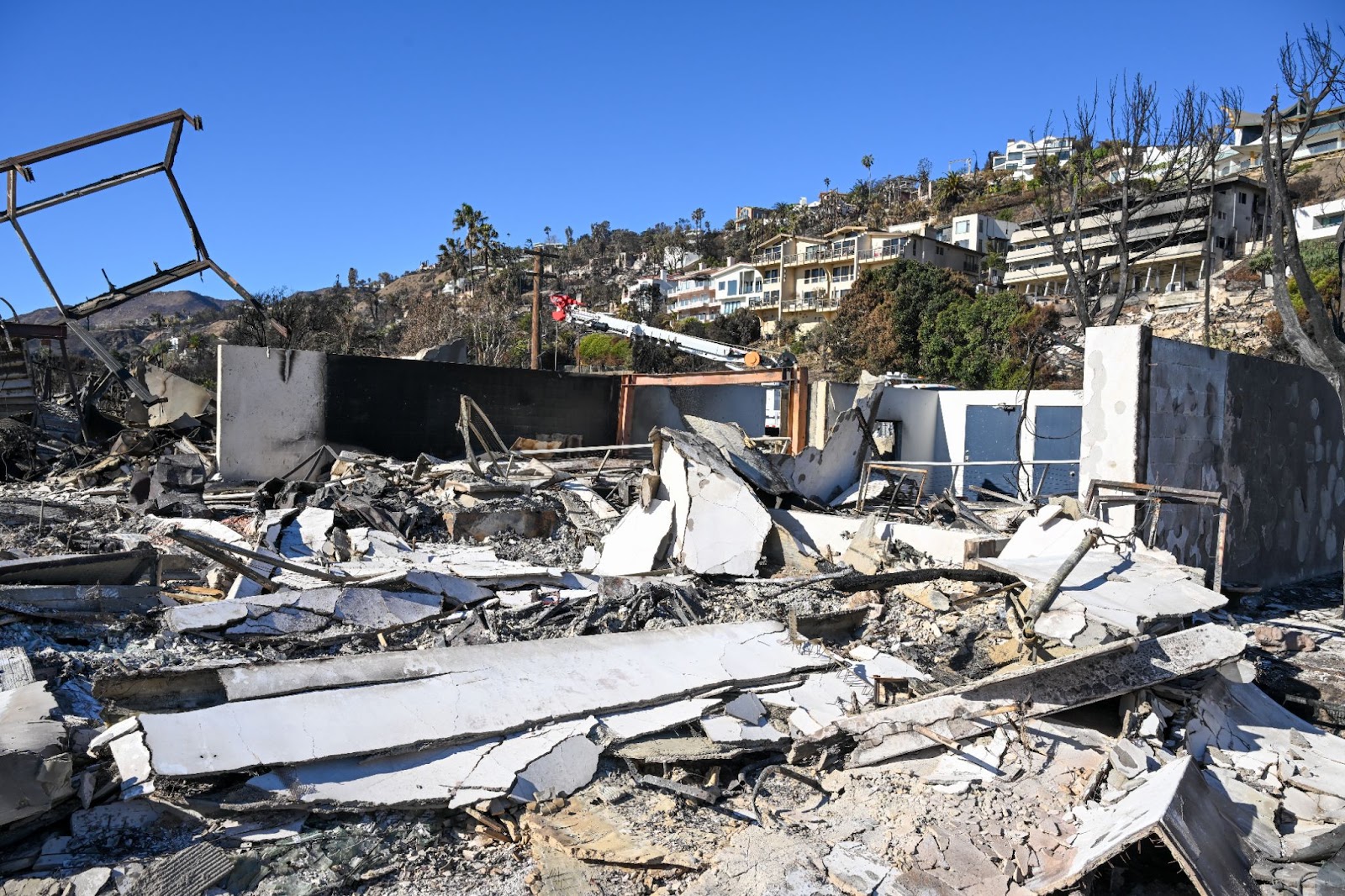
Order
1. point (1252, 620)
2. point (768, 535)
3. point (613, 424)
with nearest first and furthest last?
1. point (1252, 620)
2. point (768, 535)
3. point (613, 424)

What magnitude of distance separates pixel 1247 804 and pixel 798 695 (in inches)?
93.0

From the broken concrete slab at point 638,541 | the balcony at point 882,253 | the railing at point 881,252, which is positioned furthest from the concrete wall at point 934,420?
the railing at point 881,252

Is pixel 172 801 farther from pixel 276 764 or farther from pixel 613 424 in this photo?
pixel 613 424

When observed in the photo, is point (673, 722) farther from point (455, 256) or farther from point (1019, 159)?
point (1019, 159)

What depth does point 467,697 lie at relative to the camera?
4570 mm

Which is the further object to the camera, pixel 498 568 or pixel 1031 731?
pixel 498 568

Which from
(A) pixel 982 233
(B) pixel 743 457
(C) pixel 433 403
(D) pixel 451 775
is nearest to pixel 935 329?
(A) pixel 982 233

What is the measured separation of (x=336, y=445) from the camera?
13984 millimetres

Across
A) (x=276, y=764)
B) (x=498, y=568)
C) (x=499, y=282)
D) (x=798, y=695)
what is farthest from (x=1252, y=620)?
(x=499, y=282)

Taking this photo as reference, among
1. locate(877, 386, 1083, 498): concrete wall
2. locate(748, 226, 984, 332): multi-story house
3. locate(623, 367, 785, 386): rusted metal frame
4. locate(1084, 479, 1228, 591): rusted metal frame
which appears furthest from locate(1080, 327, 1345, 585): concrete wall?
locate(748, 226, 984, 332): multi-story house

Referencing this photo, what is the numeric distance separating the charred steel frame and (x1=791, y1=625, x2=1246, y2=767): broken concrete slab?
10.5 m

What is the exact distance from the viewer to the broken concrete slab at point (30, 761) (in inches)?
124

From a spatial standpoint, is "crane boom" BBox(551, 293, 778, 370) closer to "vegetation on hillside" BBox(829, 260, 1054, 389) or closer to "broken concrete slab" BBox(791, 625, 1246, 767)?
"broken concrete slab" BBox(791, 625, 1246, 767)

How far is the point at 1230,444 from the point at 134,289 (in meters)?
15.0
